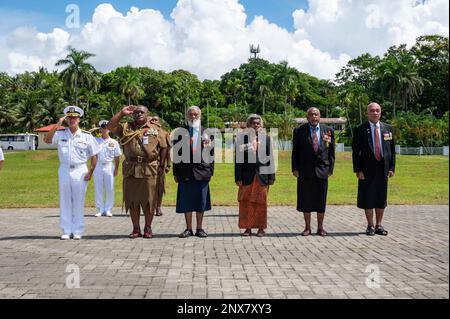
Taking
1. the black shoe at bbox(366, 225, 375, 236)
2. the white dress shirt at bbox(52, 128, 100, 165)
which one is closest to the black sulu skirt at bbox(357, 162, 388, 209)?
the black shoe at bbox(366, 225, 375, 236)

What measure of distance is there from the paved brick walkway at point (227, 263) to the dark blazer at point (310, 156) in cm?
107

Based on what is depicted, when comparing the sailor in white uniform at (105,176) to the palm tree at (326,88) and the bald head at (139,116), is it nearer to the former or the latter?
the bald head at (139,116)

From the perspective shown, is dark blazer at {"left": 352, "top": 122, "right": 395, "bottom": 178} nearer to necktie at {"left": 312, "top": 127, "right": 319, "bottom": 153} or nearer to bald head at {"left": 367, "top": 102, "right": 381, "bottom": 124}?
bald head at {"left": 367, "top": 102, "right": 381, "bottom": 124}

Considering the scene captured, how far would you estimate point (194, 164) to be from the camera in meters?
9.41

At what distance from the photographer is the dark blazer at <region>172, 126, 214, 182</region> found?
9.41 metres

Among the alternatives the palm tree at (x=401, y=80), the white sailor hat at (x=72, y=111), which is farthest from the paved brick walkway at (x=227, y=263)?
the palm tree at (x=401, y=80)

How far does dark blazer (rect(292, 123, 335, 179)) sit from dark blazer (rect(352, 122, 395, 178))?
455 mm

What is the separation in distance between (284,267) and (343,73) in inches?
3503

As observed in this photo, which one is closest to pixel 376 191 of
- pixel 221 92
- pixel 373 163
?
pixel 373 163

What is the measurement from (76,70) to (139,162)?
78.2 m

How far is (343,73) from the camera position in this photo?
92.6 meters

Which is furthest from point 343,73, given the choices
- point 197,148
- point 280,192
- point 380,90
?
point 197,148

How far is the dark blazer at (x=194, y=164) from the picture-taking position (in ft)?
30.9
